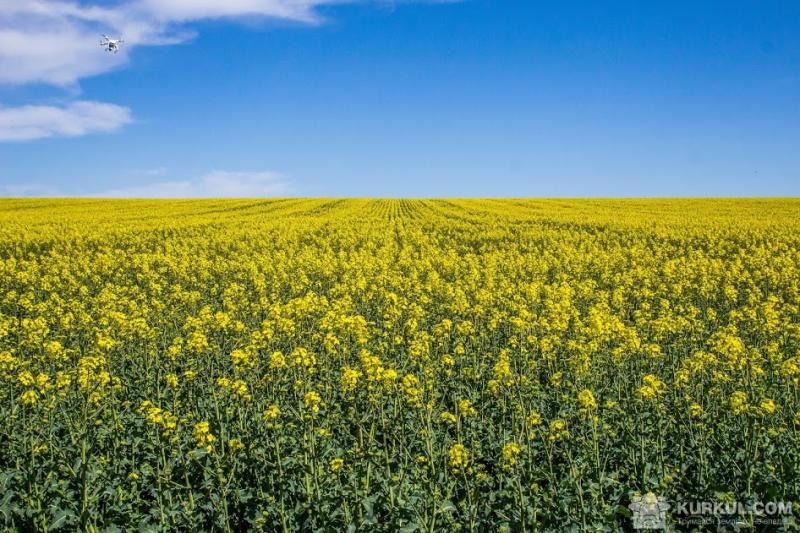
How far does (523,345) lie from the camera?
1136cm

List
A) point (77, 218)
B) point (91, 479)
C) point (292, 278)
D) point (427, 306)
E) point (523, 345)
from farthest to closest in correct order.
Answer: point (77, 218)
point (292, 278)
point (427, 306)
point (523, 345)
point (91, 479)

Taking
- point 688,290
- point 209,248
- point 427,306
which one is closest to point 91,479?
point 427,306

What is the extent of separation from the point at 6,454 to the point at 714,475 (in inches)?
350

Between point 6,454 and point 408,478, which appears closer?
point 408,478

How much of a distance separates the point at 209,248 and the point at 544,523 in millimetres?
24938

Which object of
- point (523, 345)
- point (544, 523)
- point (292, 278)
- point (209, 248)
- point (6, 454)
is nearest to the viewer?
point (544, 523)

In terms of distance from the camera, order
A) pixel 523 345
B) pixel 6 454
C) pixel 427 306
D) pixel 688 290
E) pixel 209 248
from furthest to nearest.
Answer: pixel 209 248 → pixel 688 290 → pixel 427 306 → pixel 523 345 → pixel 6 454

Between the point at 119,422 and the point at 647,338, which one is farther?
the point at 647,338

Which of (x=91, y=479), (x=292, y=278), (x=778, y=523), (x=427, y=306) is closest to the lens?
(x=778, y=523)

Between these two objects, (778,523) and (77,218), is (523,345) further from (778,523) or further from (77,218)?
(77,218)

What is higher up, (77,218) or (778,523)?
(77,218)

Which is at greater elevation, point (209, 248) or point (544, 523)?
point (209, 248)

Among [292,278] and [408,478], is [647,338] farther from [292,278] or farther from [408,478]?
[292,278]

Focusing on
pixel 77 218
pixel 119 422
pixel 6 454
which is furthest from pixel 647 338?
pixel 77 218
